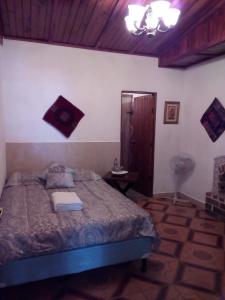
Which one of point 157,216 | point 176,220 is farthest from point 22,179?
point 176,220

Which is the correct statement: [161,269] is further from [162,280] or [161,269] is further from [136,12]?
[136,12]

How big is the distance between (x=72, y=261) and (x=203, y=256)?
154 centimetres

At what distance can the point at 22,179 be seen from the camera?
11.6ft

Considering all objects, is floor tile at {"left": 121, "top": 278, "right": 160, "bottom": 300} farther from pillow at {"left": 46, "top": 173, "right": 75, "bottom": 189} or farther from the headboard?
the headboard

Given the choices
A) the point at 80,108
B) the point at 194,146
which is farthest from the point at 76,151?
the point at 194,146

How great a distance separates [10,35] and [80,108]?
4.86 feet

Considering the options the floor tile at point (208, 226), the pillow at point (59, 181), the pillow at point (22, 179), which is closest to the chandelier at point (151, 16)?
the pillow at point (59, 181)

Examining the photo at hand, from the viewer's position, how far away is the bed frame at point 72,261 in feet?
6.54

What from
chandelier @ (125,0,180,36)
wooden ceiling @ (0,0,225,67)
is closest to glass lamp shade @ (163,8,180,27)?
chandelier @ (125,0,180,36)

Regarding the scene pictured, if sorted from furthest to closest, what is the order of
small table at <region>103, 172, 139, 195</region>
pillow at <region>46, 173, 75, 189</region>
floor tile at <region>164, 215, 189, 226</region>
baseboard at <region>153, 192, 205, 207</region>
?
baseboard at <region>153, 192, 205, 207</region>
small table at <region>103, 172, 139, 195</region>
floor tile at <region>164, 215, 189, 226</region>
pillow at <region>46, 173, 75, 189</region>

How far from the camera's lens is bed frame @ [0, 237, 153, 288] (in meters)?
1.99

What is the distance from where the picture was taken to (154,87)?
4.59 m

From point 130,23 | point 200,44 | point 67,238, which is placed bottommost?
point 67,238

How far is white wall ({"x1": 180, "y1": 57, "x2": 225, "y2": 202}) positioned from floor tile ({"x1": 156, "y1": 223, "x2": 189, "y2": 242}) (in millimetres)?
1150
